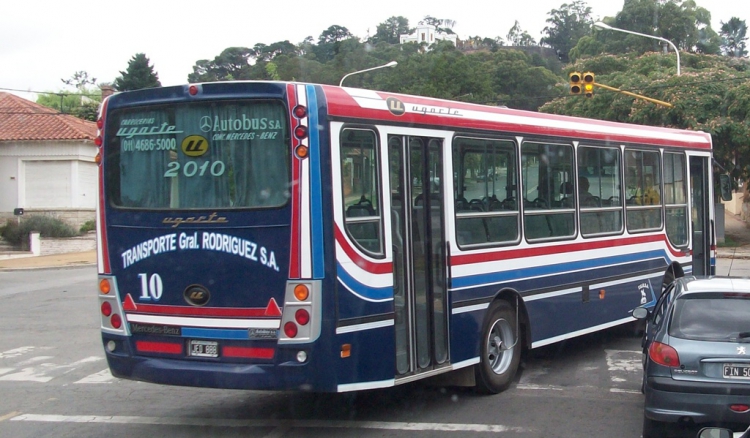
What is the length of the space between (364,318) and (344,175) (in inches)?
45.9

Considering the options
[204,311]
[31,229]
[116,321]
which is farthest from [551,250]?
[31,229]

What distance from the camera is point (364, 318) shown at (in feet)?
23.3

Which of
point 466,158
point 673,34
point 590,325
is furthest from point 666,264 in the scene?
point 673,34

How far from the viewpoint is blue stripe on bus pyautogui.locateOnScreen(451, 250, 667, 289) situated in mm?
8477

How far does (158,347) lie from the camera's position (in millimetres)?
7320

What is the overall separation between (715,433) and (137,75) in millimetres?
57567

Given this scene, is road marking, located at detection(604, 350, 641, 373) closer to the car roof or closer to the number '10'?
the car roof

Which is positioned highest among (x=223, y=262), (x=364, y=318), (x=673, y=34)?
(x=673, y=34)

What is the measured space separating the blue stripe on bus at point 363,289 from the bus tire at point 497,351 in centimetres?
173

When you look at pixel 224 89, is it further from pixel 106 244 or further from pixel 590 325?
pixel 590 325

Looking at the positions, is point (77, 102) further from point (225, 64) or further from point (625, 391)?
point (625, 391)

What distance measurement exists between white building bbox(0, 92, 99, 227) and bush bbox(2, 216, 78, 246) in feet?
4.33

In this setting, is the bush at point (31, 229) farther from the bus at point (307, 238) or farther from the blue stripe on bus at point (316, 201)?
the blue stripe on bus at point (316, 201)

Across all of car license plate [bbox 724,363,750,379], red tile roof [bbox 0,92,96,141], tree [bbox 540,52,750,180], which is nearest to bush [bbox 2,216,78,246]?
red tile roof [bbox 0,92,96,141]
